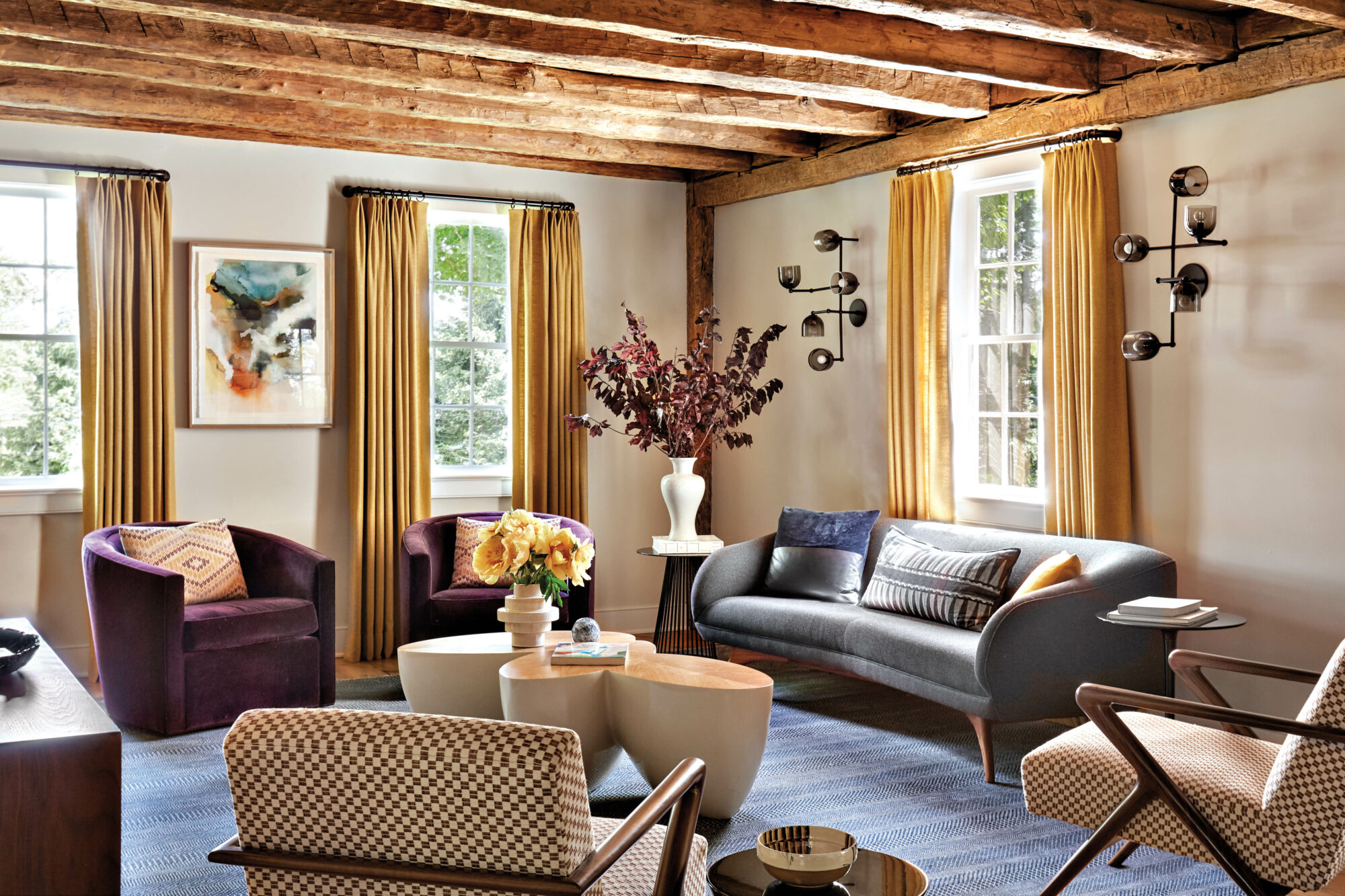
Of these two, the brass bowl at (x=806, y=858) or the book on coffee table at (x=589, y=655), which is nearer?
the brass bowl at (x=806, y=858)

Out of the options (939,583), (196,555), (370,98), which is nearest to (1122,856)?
(939,583)

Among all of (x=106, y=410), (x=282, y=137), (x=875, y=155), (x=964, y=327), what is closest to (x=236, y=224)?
(x=282, y=137)

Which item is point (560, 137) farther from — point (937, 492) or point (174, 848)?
point (174, 848)

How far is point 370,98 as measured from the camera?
208 inches

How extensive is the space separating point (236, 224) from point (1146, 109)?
4340 millimetres

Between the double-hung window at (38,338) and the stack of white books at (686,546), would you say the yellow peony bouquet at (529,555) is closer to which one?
the stack of white books at (686,546)

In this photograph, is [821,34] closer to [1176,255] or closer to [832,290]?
[1176,255]

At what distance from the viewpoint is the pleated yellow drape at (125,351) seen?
569 cm


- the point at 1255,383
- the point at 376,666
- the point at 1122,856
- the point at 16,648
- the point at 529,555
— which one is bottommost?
the point at 1122,856

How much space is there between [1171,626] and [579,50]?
291 cm

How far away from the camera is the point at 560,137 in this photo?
6359 millimetres

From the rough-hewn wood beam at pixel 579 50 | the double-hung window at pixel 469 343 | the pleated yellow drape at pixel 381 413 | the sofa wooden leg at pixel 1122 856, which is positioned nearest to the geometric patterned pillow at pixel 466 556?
the pleated yellow drape at pixel 381 413

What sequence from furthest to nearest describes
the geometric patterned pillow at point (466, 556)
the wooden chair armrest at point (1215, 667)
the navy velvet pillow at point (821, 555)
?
the geometric patterned pillow at point (466, 556) < the navy velvet pillow at point (821, 555) < the wooden chair armrest at point (1215, 667)

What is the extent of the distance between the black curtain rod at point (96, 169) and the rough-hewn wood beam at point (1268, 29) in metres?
4.79
